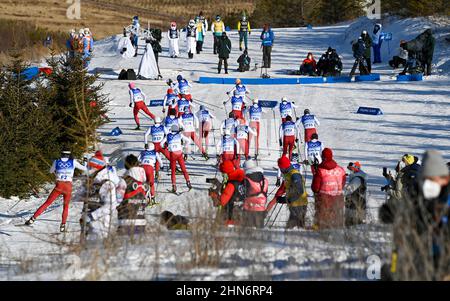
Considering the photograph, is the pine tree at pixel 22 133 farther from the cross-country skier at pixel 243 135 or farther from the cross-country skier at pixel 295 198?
the cross-country skier at pixel 295 198

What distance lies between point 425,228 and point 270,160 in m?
16.8

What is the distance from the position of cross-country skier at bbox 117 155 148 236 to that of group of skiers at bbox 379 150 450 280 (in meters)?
4.56

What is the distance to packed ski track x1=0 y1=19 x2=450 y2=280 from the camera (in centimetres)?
980

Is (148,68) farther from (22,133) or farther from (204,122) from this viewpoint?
(22,133)

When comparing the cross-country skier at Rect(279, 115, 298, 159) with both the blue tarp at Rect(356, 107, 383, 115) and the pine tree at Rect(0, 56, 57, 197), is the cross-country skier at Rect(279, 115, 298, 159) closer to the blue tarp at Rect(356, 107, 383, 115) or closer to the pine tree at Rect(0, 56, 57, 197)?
the pine tree at Rect(0, 56, 57, 197)

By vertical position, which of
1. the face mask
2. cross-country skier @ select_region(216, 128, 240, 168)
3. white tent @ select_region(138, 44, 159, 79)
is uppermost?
white tent @ select_region(138, 44, 159, 79)

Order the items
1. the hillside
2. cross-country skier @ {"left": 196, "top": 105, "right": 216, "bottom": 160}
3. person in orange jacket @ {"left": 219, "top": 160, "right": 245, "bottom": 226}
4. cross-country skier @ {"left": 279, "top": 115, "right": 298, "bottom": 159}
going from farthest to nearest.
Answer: the hillside, cross-country skier @ {"left": 196, "top": 105, "right": 216, "bottom": 160}, cross-country skier @ {"left": 279, "top": 115, "right": 298, "bottom": 159}, person in orange jacket @ {"left": 219, "top": 160, "right": 245, "bottom": 226}

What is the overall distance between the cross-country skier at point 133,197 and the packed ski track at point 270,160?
40 cm

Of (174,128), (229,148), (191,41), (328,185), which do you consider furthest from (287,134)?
(191,41)

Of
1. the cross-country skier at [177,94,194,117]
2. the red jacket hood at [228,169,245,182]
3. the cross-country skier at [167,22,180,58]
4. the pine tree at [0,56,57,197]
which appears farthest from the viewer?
the cross-country skier at [167,22,180,58]

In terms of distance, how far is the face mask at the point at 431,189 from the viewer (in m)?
7.55

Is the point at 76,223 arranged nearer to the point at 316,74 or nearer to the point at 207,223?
the point at 207,223

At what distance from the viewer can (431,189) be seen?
24.8ft

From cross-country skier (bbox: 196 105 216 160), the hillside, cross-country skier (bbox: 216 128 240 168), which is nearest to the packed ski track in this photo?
cross-country skier (bbox: 196 105 216 160)
